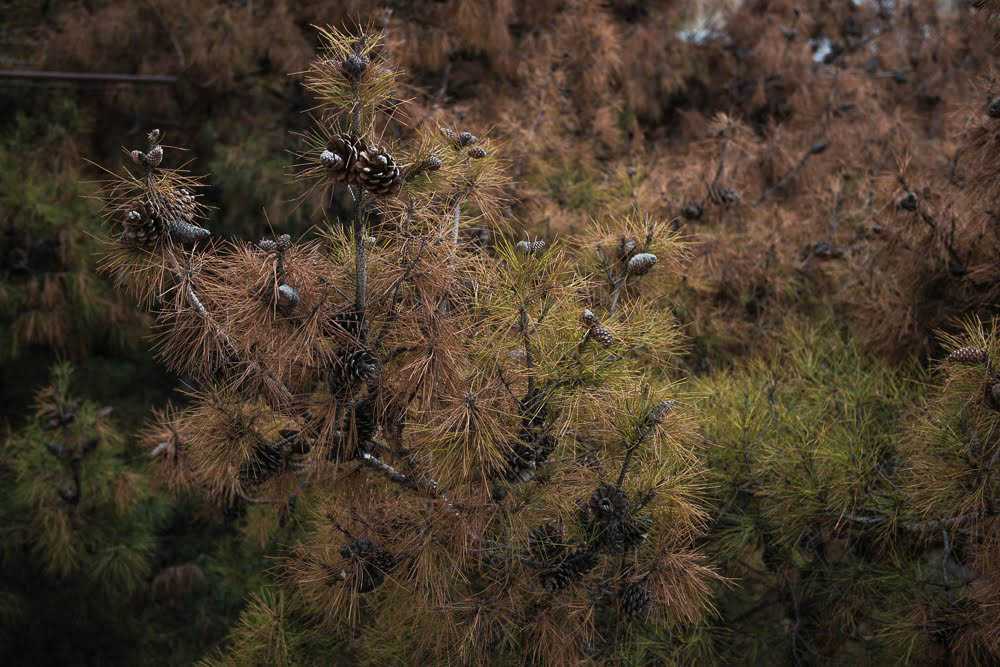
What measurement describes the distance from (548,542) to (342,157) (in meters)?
0.70

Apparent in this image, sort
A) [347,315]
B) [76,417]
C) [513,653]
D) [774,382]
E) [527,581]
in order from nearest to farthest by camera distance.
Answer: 1. [347,315]
2. [527,581]
3. [513,653]
4. [774,382]
5. [76,417]

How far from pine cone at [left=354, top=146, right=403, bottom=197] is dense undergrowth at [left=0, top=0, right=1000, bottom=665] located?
19 centimetres

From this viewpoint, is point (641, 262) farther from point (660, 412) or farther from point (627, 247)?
point (660, 412)

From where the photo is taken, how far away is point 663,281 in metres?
1.61

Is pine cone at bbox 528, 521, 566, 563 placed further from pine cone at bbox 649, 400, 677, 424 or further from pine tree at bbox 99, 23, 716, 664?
pine cone at bbox 649, 400, 677, 424

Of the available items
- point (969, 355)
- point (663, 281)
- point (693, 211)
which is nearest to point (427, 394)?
point (663, 281)

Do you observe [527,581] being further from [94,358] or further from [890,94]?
[890,94]

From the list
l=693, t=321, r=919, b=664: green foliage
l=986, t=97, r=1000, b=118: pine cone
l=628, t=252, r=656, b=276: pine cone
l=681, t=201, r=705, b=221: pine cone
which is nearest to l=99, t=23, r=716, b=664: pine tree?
l=628, t=252, r=656, b=276: pine cone

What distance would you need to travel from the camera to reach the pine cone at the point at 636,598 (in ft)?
4.25

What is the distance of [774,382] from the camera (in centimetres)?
189

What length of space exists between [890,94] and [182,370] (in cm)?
339

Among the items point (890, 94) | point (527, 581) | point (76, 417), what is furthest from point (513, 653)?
point (890, 94)

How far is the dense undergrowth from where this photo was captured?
1.58m

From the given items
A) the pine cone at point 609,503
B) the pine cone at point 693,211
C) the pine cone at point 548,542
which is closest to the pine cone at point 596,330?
the pine cone at point 609,503
